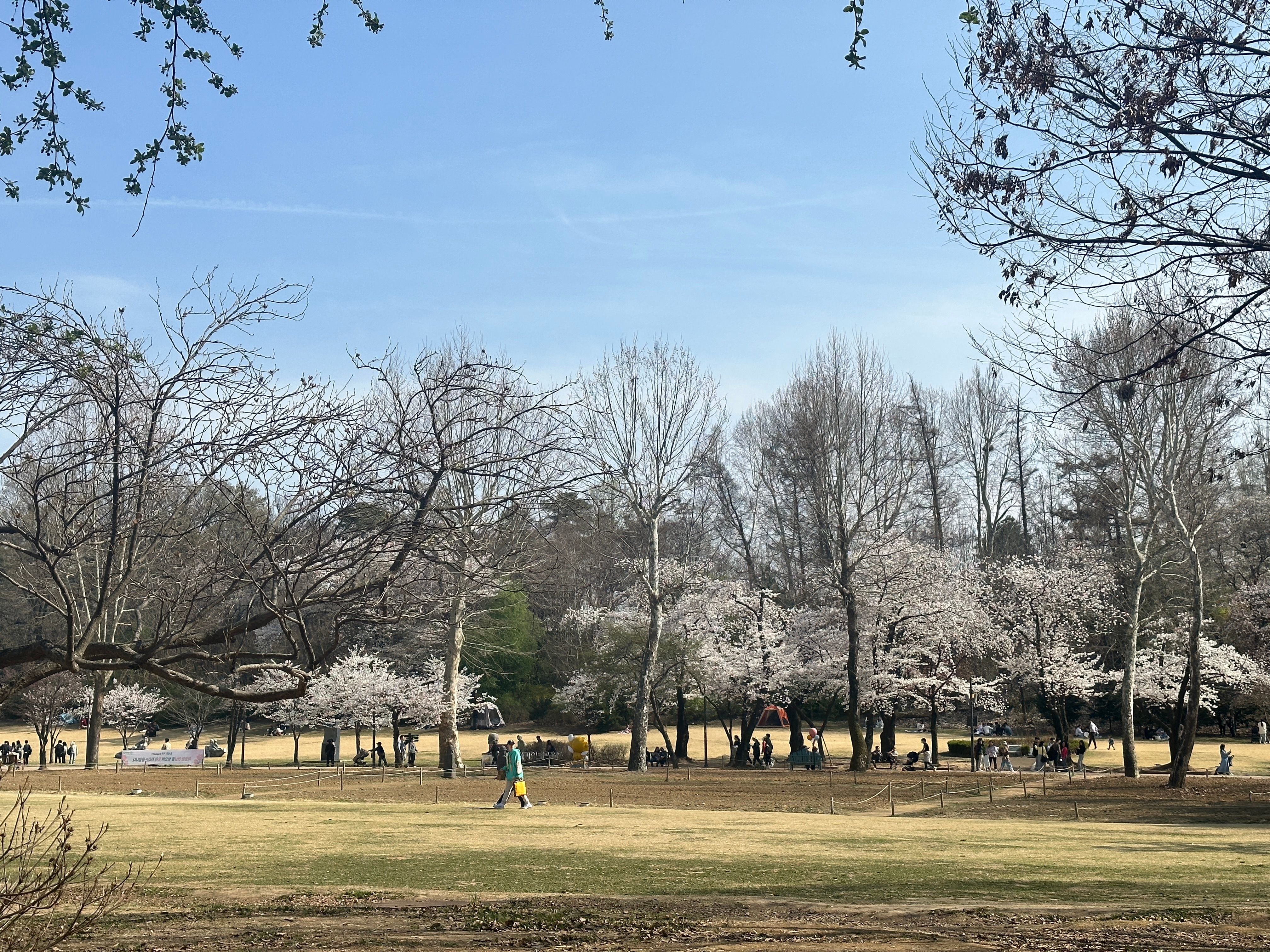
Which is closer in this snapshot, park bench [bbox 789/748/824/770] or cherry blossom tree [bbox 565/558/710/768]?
park bench [bbox 789/748/824/770]

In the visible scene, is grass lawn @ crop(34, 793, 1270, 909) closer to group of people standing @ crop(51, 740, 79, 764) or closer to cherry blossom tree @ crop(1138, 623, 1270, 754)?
cherry blossom tree @ crop(1138, 623, 1270, 754)

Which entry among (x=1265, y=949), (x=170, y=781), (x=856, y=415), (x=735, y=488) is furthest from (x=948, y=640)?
(x=1265, y=949)

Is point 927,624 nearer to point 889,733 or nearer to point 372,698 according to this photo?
point 889,733

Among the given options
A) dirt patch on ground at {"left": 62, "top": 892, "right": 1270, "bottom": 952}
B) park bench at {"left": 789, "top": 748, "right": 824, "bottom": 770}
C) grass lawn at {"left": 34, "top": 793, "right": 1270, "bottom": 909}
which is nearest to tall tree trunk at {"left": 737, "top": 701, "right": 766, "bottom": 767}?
park bench at {"left": 789, "top": 748, "right": 824, "bottom": 770}

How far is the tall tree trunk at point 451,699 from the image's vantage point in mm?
39625

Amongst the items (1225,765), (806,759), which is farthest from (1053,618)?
(806,759)

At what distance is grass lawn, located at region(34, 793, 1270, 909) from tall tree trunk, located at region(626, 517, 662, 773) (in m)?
15.1

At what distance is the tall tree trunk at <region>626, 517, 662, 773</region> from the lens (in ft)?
140

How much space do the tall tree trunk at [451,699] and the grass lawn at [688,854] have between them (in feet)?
39.3

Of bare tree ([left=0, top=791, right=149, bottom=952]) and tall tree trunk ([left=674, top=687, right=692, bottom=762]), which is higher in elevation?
bare tree ([left=0, top=791, right=149, bottom=952])

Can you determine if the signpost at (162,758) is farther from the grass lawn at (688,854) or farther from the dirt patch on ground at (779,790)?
the grass lawn at (688,854)

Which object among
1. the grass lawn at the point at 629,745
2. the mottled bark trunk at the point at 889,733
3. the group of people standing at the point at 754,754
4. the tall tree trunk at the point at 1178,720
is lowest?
the grass lawn at the point at 629,745

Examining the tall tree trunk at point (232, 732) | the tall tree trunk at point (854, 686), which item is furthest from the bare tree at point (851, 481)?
the tall tree trunk at point (232, 732)

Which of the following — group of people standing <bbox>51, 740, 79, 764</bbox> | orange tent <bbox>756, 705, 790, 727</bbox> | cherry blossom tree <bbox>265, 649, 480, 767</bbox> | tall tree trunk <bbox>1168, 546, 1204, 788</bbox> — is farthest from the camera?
orange tent <bbox>756, 705, 790, 727</bbox>
